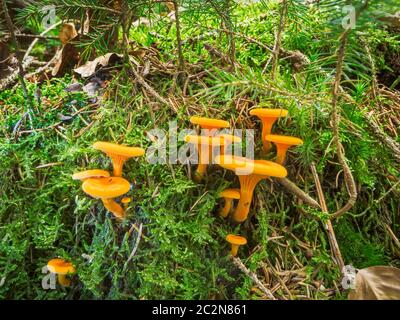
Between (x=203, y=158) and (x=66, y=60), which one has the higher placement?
(x=66, y=60)

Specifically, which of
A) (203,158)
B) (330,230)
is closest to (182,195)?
(203,158)

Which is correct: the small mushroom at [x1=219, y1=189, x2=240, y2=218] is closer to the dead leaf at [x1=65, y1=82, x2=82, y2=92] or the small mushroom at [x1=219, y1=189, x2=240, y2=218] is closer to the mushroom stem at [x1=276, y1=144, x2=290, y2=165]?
the mushroom stem at [x1=276, y1=144, x2=290, y2=165]

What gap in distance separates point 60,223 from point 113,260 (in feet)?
1.04

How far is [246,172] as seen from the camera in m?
1.23

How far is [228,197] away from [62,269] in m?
0.72

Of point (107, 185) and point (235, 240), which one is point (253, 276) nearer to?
point (235, 240)

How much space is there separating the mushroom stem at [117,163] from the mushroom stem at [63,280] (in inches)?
19.4

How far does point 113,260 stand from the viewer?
54.7 inches

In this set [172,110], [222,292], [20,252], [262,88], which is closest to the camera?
[262,88]

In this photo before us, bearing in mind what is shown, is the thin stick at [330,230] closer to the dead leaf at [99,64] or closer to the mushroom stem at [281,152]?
the mushroom stem at [281,152]

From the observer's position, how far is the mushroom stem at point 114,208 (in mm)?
1320

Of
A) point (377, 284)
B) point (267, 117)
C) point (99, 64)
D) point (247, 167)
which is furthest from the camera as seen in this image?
point (99, 64)
